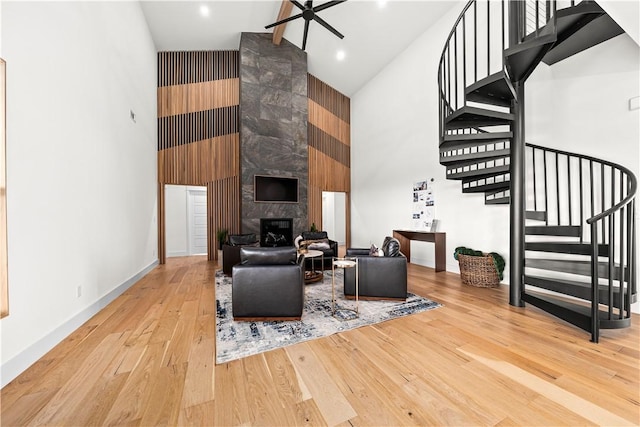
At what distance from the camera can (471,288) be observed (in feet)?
13.4

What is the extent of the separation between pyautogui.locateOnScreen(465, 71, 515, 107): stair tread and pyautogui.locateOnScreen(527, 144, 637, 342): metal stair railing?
2.95ft

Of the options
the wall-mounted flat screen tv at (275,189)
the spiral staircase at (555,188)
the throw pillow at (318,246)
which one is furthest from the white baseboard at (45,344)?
the spiral staircase at (555,188)

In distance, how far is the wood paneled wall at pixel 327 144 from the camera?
808 centimetres

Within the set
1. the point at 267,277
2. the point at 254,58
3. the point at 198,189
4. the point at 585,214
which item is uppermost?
the point at 254,58

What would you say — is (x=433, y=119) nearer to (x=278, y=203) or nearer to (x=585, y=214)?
(x=585, y=214)

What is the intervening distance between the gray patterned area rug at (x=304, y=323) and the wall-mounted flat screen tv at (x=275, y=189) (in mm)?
3433

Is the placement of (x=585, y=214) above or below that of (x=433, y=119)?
below

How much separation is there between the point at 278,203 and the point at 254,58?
3.82 m

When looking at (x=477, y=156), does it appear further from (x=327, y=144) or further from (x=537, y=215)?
(x=327, y=144)

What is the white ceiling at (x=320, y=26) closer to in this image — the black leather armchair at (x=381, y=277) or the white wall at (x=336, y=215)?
the white wall at (x=336, y=215)

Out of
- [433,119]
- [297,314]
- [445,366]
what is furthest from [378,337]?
[433,119]

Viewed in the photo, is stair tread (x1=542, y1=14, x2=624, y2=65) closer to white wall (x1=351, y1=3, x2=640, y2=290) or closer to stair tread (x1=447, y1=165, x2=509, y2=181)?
white wall (x1=351, y1=3, x2=640, y2=290)

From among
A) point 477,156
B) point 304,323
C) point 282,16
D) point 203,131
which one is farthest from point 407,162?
point 203,131

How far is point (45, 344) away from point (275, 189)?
527 cm
